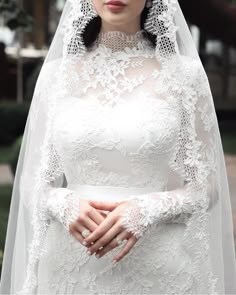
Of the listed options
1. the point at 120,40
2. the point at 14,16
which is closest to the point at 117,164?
the point at 120,40

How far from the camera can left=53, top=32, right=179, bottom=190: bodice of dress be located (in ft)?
7.42

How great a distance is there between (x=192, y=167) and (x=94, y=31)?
583mm

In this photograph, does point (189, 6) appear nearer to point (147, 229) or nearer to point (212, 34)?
point (212, 34)

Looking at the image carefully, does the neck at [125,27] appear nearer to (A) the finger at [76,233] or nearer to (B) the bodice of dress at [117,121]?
(B) the bodice of dress at [117,121]

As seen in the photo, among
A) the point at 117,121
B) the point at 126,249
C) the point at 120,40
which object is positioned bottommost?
the point at 126,249

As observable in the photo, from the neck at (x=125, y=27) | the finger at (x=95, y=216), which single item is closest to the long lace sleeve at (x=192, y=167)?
the finger at (x=95, y=216)

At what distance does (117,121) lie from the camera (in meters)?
2.26

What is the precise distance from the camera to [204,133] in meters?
2.39

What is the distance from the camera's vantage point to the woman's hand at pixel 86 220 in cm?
211

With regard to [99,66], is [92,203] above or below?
below

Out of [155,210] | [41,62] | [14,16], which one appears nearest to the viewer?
[155,210]

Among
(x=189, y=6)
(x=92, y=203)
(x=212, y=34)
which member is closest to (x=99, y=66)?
(x=92, y=203)

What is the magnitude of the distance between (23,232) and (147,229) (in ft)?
2.15

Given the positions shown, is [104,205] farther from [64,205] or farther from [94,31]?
[94,31]
